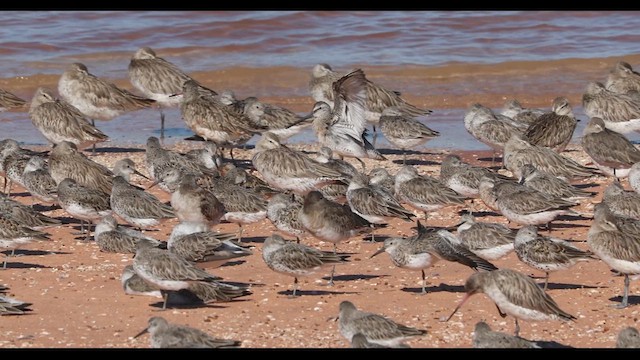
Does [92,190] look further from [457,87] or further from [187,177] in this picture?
[457,87]

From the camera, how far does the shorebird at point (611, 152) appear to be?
16375 millimetres

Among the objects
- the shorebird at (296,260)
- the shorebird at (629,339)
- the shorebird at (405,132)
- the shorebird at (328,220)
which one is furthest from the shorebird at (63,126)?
the shorebird at (629,339)

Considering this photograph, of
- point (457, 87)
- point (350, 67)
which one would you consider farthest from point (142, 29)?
point (457, 87)

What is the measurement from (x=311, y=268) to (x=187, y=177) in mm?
2924

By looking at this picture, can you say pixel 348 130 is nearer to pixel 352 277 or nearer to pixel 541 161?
pixel 541 161

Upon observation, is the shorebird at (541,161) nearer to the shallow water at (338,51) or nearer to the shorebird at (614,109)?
the shorebird at (614,109)

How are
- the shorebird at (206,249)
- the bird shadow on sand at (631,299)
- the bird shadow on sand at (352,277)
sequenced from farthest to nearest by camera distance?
the bird shadow on sand at (352,277) < the shorebird at (206,249) < the bird shadow on sand at (631,299)

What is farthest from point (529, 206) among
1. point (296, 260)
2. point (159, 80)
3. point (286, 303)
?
point (159, 80)

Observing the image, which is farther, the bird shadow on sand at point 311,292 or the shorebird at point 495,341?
the bird shadow on sand at point 311,292

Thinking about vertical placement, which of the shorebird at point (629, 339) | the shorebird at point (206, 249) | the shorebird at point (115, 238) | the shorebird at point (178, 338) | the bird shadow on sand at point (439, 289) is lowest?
the bird shadow on sand at point (439, 289)

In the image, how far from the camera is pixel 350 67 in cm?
2647

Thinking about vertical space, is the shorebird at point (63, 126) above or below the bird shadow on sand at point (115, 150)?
above

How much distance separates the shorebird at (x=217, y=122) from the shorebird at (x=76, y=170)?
102 inches

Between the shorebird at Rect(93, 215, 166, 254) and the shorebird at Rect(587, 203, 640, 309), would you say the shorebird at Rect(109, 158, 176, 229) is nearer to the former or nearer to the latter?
the shorebird at Rect(93, 215, 166, 254)
